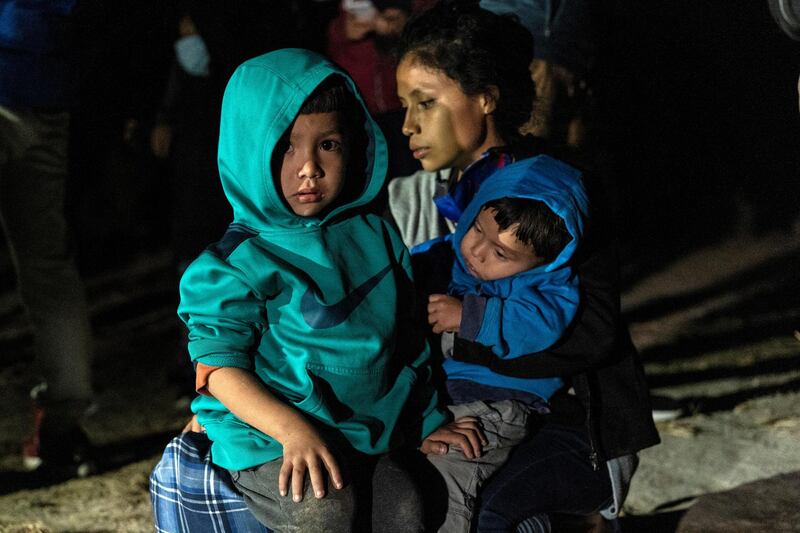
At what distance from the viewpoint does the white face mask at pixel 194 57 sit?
15.2 ft

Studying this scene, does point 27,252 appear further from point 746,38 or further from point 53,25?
point 746,38

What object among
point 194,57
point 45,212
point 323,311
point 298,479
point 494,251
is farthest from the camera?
point 194,57

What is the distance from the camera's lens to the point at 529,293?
2387 millimetres

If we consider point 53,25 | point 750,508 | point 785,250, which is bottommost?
point 785,250

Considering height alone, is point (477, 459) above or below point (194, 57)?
below

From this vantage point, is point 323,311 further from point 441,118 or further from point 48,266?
point 48,266

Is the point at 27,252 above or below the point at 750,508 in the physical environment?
above

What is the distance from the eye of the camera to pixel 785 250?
808 cm

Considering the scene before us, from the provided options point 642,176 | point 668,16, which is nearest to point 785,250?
point 642,176

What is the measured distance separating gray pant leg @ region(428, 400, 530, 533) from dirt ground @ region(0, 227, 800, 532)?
41.0 inches

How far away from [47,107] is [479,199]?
1.90m

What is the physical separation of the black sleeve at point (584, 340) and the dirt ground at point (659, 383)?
3.47 ft

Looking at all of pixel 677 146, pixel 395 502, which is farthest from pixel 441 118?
pixel 677 146

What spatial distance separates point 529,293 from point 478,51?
2.45 feet
